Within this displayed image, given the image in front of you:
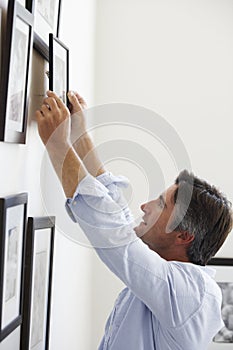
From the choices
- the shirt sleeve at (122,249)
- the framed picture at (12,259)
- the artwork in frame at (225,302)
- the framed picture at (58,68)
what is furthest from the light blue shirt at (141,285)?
the artwork in frame at (225,302)

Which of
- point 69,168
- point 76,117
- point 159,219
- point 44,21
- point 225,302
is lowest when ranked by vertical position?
point 225,302

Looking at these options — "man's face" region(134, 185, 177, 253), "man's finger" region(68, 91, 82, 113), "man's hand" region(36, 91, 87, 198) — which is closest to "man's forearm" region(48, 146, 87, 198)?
"man's hand" region(36, 91, 87, 198)

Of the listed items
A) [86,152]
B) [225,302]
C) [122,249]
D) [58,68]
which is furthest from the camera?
[225,302]

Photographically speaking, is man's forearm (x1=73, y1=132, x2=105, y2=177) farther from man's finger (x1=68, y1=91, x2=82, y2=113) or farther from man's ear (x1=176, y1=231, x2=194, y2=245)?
man's ear (x1=176, y1=231, x2=194, y2=245)

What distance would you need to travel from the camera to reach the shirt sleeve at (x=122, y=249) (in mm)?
1310

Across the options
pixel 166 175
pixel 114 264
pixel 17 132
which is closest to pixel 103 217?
pixel 114 264

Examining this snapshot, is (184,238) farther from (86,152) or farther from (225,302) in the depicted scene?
(225,302)

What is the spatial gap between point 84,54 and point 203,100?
0.68 m

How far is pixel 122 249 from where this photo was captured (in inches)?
52.7

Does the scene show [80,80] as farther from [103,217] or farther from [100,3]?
[103,217]

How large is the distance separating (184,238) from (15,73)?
24.2 inches

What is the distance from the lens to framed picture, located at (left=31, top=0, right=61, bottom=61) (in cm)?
145

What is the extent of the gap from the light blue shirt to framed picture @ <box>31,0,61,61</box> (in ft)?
1.10

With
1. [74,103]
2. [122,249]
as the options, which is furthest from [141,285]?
[74,103]
